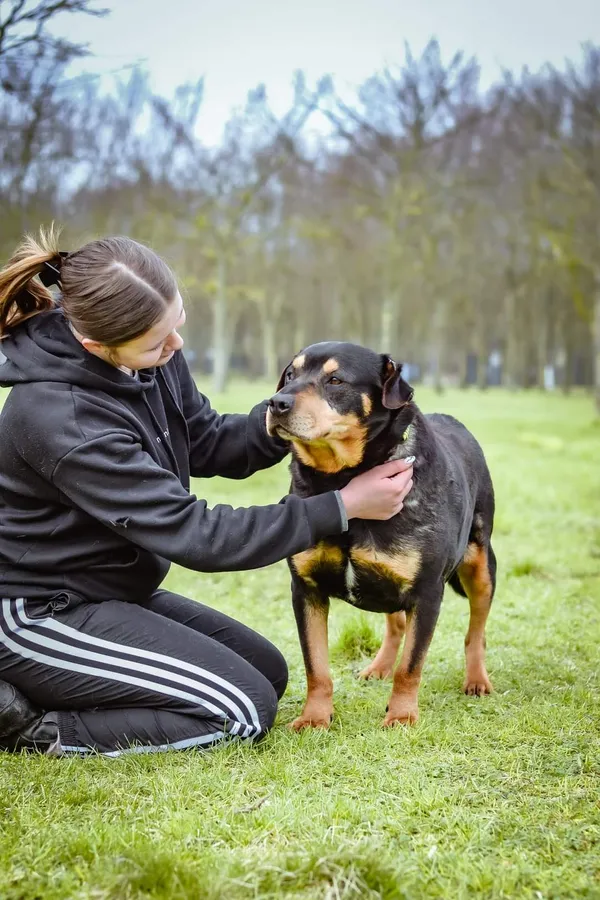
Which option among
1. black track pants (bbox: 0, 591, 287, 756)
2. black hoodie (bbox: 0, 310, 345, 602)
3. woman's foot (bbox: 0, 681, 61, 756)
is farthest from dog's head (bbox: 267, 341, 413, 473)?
woman's foot (bbox: 0, 681, 61, 756)

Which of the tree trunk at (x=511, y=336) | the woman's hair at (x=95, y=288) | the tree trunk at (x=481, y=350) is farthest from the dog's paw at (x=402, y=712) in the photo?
the tree trunk at (x=481, y=350)

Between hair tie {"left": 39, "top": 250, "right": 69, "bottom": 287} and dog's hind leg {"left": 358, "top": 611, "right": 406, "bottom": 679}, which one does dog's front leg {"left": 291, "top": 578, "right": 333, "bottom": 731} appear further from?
hair tie {"left": 39, "top": 250, "right": 69, "bottom": 287}

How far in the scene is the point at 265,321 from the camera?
4025 cm

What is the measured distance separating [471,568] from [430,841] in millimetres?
1931

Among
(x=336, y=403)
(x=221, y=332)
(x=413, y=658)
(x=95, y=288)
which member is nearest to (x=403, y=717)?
(x=413, y=658)

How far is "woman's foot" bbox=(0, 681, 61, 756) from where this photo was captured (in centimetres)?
328

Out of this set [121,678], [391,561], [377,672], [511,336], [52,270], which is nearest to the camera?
[121,678]

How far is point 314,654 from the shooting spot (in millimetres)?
3674

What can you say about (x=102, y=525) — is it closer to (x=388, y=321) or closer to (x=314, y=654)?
(x=314, y=654)

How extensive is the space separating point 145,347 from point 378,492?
3.45 feet

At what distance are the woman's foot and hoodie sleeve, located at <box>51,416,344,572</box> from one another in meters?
0.74

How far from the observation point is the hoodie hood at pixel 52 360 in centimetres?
320

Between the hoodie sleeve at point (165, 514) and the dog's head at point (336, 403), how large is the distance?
1.16ft

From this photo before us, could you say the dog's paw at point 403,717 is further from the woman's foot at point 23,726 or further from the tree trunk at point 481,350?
the tree trunk at point 481,350
